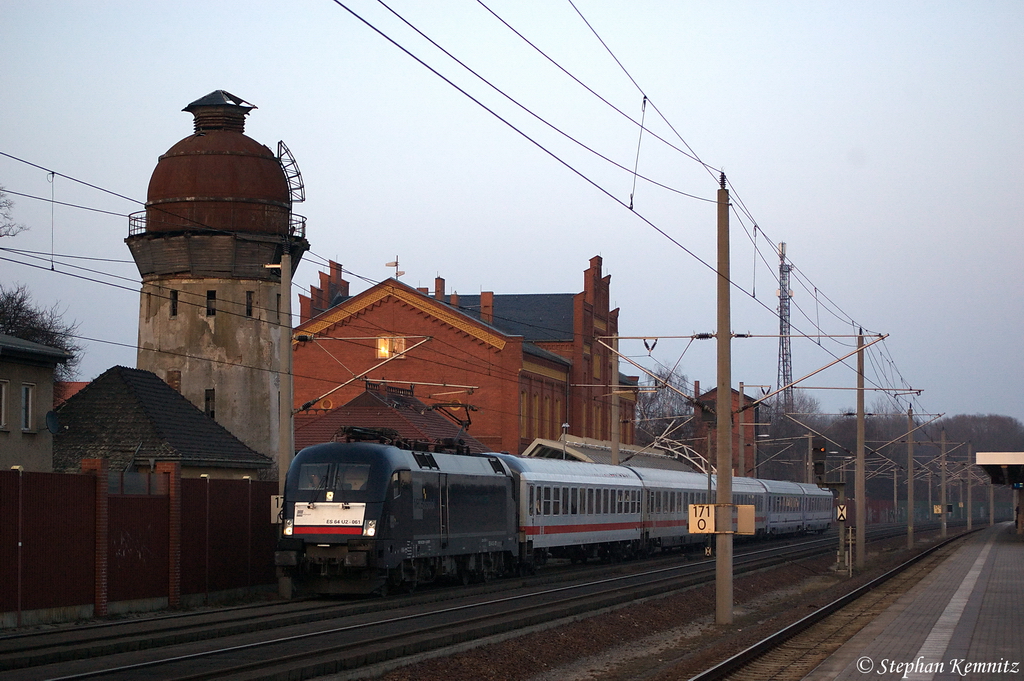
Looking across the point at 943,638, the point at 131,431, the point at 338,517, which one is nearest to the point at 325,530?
the point at 338,517

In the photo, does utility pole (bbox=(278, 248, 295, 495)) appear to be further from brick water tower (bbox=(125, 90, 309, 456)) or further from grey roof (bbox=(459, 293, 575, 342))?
grey roof (bbox=(459, 293, 575, 342))

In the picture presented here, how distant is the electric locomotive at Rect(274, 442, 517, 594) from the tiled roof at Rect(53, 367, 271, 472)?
10.7m

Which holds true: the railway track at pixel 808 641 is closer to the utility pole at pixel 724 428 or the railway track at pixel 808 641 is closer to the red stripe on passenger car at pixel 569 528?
the utility pole at pixel 724 428

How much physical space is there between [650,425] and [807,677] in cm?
10042

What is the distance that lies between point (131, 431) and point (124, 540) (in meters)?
14.1

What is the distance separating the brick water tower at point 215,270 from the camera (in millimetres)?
43594

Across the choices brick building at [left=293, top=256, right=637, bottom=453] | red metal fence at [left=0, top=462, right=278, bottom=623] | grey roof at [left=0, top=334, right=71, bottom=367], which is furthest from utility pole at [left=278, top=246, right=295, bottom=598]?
brick building at [left=293, top=256, right=637, bottom=453]

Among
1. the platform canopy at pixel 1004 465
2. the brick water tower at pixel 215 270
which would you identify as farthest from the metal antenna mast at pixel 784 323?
the brick water tower at pixel 215 270

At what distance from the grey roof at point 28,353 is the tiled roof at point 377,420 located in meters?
21.3

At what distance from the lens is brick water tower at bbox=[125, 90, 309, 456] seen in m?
43.6

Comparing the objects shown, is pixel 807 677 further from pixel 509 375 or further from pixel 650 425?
pixel 650 425

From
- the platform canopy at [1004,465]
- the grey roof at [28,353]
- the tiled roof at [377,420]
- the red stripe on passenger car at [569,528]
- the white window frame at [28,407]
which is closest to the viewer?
the grey roof at [28,353]

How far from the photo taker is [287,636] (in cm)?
1792

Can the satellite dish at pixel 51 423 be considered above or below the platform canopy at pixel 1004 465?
above
